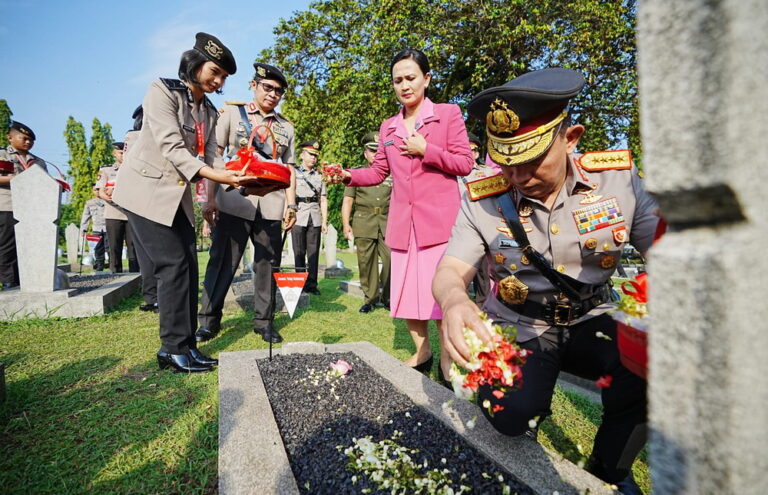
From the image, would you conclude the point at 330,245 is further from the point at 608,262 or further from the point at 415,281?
the point at 608,262

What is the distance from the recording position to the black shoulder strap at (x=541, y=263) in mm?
2063

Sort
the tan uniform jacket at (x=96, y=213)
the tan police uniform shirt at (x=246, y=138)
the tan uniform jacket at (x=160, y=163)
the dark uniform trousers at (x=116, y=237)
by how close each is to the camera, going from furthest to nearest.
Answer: the tan uniform jacket at (x=96, y=213) < the dark uniform trousers at (x=116, y=237) < the tan police uniform shirt at (x=246, y=138) < the tan uniform jacket at (x=160, y=163)

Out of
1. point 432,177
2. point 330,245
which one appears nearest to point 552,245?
point 432,177

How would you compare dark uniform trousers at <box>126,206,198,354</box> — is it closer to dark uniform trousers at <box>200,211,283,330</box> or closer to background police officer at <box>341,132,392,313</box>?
dark uniform trousers at <box>200,211,283,330</box>

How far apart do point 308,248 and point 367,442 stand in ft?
20.1

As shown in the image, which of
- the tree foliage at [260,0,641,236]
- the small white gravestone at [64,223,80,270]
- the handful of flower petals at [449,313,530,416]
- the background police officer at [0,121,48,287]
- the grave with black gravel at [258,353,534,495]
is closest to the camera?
the handful of flower petals at [449,313,530,416]

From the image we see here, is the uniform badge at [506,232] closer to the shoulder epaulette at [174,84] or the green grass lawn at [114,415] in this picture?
the green grass lawn at [114,415]

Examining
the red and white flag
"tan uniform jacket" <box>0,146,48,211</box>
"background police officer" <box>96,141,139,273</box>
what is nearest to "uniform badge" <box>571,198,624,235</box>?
the red and white flag

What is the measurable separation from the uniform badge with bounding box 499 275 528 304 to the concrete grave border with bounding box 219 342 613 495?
2.07ft

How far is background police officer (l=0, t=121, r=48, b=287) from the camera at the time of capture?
5.58m

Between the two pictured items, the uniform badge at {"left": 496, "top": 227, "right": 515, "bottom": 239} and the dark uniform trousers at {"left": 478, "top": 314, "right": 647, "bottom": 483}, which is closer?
the dark uniform trousers at {"left": 478, "top": 314, "right": 647, "bottom": 483}

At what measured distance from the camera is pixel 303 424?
7.39 feet

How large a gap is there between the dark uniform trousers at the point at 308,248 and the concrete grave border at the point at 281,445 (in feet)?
15.4

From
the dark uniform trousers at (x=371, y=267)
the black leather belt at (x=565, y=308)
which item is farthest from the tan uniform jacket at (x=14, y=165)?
the black leather belt at (x=565, y=308)
